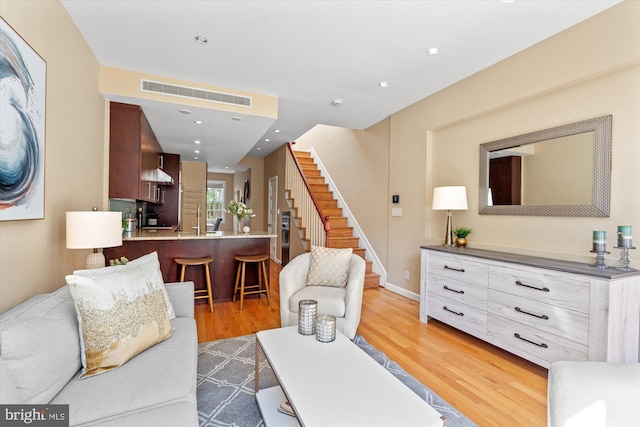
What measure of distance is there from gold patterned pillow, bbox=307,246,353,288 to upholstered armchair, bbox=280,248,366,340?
2cm

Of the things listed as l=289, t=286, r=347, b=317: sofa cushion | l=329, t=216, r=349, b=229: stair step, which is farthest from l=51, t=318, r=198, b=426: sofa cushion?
l=329, t=216, r=349, b=229: stair step

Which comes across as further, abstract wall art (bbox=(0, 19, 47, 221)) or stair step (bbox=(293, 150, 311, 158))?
stair step (bbox=(293, 150, 311, 158))

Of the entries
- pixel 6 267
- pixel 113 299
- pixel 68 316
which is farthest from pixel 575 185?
pixel 6 267

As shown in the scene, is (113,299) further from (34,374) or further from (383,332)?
(383,332)

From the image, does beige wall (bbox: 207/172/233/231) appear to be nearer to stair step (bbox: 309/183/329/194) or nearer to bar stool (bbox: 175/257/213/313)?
stair step (bbox: 309/183/329/194)

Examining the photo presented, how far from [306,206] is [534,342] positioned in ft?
Result: 12.6

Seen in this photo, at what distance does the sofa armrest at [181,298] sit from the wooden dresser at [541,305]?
7.96ft

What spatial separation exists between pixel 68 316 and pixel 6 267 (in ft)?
1.60

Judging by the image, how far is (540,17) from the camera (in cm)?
233

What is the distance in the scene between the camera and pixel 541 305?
2.29 meters

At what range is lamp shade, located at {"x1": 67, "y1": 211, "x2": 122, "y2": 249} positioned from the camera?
2.01 m

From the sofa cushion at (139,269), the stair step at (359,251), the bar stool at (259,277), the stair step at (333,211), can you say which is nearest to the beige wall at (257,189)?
the stair step at (333,211)

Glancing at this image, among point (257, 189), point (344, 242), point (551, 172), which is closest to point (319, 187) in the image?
point (344, 242)

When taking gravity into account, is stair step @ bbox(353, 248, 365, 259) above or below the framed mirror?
below
